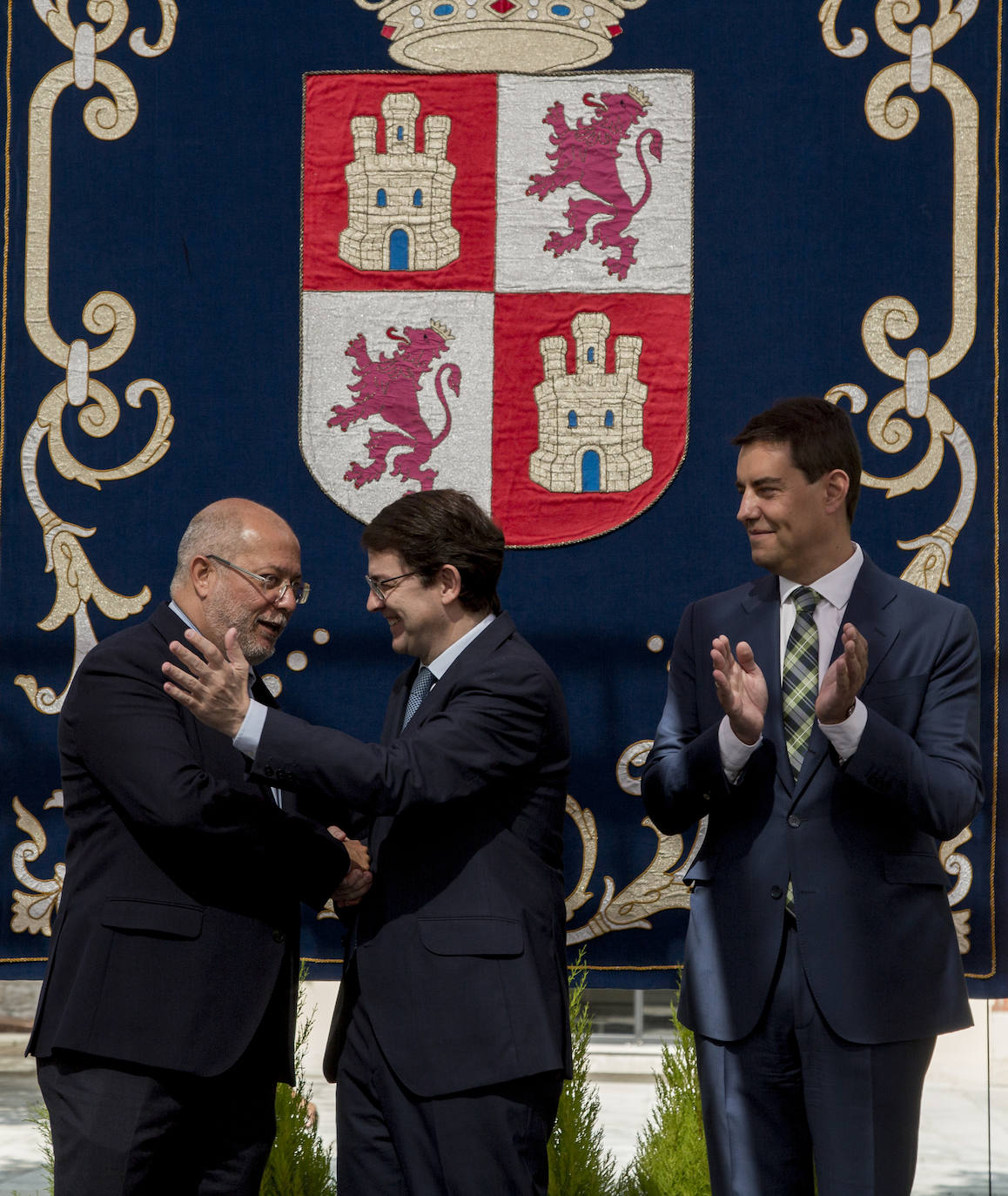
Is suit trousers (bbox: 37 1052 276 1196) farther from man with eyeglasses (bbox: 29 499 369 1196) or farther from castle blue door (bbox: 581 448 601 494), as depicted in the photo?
castle blue door (bbox: 581 448 601 494)

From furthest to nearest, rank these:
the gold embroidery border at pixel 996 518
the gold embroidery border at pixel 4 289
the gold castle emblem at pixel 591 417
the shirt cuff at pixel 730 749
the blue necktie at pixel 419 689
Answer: the gold embroidery border at pixel 4 289, the gold castle emblem at pixel 591 417, the gold embroidery border at pixel 996 518, the blue necktie at pixel 419 689, the shirt cuff at pixel 730 749

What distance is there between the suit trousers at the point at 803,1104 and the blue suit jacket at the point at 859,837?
37mm

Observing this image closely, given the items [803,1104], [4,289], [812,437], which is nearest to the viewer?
[803,1104]

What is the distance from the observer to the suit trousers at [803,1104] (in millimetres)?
2324

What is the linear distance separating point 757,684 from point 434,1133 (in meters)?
0.89

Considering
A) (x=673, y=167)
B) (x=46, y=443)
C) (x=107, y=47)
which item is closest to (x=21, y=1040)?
(x=46, y=443)

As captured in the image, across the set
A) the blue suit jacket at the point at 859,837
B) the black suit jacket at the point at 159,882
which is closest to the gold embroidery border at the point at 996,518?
the blue suit jacket at the point at 859,837

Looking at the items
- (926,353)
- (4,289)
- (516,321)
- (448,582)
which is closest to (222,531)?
(448,582)

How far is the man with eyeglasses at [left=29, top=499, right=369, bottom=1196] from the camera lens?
2285 mm

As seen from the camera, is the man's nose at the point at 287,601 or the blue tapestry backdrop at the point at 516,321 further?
the blue tapestry backdrop at the point at 516,321

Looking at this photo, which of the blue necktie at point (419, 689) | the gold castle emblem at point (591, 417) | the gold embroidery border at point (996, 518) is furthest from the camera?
the gold castle emblem at point (591, 417)

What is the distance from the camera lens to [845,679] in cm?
221

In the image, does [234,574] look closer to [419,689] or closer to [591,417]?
[419,689]

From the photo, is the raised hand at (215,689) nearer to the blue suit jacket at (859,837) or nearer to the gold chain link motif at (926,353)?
the blue suit jacket at (859,837)
